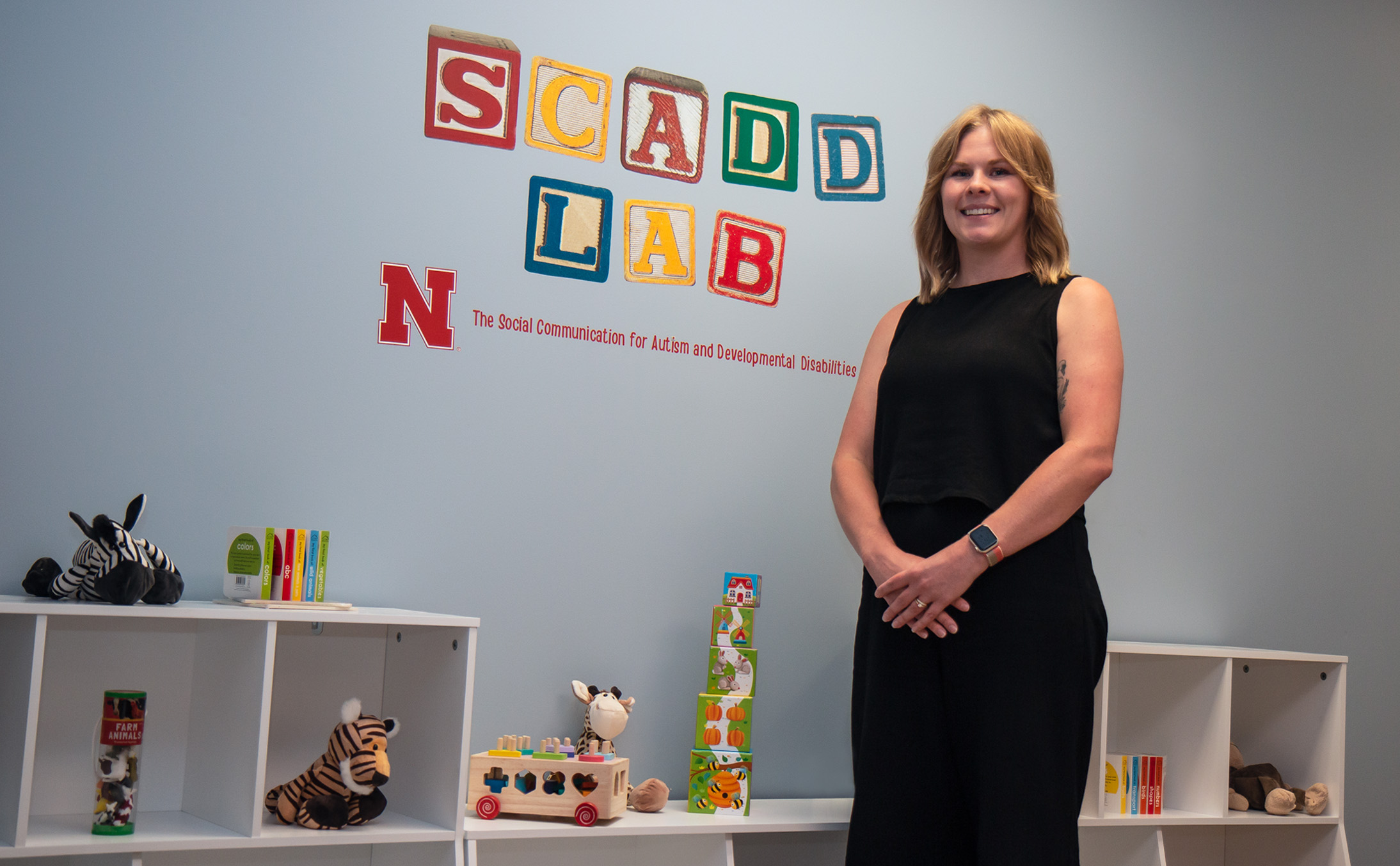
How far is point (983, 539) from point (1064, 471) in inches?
6.2

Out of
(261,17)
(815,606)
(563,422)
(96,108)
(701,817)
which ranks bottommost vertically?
(701,817)

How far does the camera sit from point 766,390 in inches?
88.7

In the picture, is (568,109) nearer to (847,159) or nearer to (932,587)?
(847,159)

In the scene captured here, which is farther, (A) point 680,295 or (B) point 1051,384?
(A) point 680,295

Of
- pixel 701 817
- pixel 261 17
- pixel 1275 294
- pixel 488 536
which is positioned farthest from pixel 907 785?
pixel 1275 294

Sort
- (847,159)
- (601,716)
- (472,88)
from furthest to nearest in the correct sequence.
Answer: (847,159)
(472,88)
(601,716)

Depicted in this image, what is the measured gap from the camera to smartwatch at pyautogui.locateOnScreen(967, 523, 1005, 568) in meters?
1.54

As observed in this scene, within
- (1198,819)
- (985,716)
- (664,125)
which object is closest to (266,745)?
(985,716)

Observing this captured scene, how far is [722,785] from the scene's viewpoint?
1905 mm

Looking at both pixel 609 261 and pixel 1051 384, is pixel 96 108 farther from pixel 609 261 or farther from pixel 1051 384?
pixel 1051 384

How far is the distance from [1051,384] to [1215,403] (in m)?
1.32

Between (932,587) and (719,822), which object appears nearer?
(932,587)

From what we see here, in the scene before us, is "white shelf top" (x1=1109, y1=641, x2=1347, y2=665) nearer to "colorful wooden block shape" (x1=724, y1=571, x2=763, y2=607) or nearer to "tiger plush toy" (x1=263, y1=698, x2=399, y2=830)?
"colorful wooden block shape" (x1=724, y1=571, x2=763, y2=607)

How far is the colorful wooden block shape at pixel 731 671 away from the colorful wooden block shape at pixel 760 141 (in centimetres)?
96
